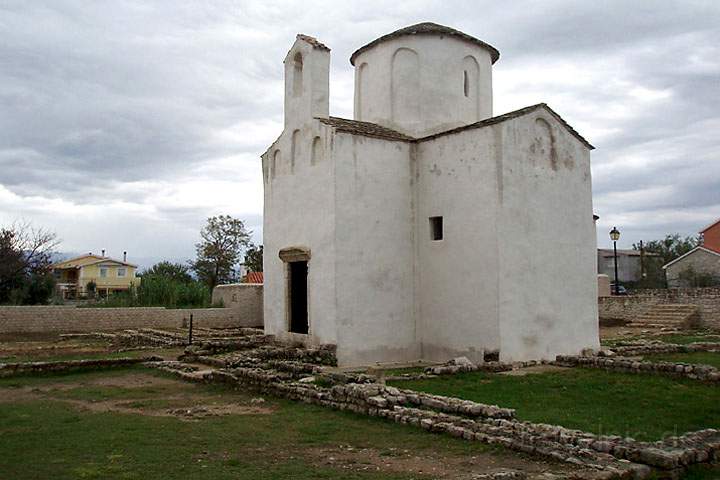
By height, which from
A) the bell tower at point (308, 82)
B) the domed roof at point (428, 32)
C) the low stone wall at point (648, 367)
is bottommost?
the low stone wall at point (648, 367)

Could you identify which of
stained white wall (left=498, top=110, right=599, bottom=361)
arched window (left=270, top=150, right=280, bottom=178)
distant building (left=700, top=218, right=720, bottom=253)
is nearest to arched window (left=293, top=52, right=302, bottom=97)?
arched window (left=270, top=150, right=280, bottom=178)

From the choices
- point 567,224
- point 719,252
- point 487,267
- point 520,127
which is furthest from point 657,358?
point 719,252

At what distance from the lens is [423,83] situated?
1789 centimetres

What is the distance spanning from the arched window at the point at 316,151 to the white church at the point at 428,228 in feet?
0.11

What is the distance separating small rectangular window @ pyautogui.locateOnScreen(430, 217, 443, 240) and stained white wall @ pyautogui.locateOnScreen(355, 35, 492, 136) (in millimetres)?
2941

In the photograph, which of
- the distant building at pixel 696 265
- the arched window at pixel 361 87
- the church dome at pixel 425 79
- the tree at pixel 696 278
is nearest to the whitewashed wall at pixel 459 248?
the church dome at pixel 425 79

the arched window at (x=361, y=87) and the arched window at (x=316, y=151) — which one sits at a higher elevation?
the arched window at (x=361, y=87)

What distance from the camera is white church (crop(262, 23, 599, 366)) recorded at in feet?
48.3

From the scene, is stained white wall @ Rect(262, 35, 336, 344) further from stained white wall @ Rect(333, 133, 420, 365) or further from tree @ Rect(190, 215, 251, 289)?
tree @ Rect(190, 215, 251, 289)

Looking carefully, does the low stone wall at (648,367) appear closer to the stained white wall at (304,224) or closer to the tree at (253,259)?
the stained white wall at (304,224)

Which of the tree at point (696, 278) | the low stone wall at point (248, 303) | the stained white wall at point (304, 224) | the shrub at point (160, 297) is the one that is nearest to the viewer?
the stained white wall at point (304, 224)

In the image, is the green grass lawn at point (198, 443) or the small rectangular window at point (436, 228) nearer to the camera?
the green grass lawn at point (198, 443)

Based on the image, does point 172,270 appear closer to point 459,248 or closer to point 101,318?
point 101,318

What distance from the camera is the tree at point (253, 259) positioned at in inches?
1938
